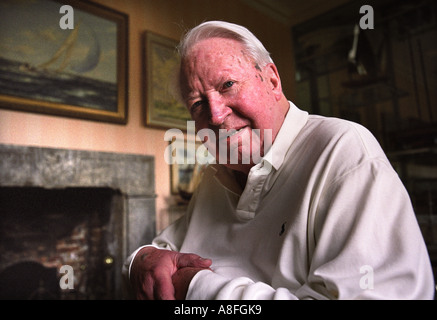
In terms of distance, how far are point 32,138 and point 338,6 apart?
289 cm

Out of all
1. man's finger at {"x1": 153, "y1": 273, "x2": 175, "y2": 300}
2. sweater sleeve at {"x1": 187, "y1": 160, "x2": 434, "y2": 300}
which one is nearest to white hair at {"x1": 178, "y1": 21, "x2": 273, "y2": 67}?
sweater sleeve at {"x1": 187, "y1": 160, "x2": 434, "y2": 300}

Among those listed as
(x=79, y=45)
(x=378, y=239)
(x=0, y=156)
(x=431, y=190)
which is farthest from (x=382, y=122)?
(x=0, y=156)

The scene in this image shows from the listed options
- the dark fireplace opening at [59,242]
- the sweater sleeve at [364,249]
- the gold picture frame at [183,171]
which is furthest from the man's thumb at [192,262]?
the gold picture frame at [183,171]

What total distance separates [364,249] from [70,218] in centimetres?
235

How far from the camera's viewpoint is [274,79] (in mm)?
775

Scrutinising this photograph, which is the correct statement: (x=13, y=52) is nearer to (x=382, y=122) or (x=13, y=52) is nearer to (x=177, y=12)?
(x=177, y=12)

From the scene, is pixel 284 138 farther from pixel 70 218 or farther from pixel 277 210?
pixel 70 218

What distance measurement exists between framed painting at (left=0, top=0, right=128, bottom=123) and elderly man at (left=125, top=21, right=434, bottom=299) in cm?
164

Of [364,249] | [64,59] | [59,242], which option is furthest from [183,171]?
[364,249]

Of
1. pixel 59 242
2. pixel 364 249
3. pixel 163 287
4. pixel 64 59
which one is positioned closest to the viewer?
pixel 364 249

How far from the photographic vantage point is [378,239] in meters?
0.47

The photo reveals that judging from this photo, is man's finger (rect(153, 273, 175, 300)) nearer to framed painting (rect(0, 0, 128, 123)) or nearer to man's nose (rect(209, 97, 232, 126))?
man's nose (rect(209, 97, 232, 126))

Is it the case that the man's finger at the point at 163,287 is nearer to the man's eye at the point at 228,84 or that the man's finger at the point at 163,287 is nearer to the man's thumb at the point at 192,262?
the man's thumb at the point at 192,262

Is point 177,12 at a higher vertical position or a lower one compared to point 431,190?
higher
